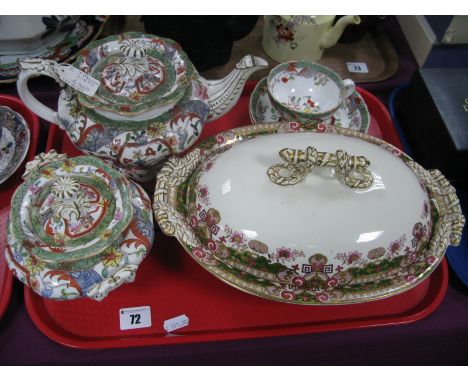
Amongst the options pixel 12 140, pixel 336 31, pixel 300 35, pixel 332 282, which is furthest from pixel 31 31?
pixel 332 282

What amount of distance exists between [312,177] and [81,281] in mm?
433

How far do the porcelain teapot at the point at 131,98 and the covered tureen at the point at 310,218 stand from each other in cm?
8

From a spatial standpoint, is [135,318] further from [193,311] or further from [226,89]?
[226,89]

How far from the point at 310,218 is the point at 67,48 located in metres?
0.94

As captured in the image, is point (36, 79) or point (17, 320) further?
point (36, 79)

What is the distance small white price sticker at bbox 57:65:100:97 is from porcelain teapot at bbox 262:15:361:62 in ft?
2.22

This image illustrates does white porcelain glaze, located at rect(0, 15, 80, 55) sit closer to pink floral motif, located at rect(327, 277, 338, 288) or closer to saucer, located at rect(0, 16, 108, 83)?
saucer, located at rect(0, 16, 108, 83)

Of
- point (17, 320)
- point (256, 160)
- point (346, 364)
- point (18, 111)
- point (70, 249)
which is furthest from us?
point (18, 111)

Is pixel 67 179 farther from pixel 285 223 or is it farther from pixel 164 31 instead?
pixel 164 31

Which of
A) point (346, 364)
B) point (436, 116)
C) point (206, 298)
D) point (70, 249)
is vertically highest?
point (70, 249)

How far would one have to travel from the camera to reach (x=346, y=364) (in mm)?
973

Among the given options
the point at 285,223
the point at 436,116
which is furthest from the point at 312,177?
the point at 436,116

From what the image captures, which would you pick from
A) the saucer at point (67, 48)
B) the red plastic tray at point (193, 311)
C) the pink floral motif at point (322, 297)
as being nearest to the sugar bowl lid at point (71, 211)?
the red plastic tray at point (193, 311)

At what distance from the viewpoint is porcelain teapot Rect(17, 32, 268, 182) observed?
2.55 feet
